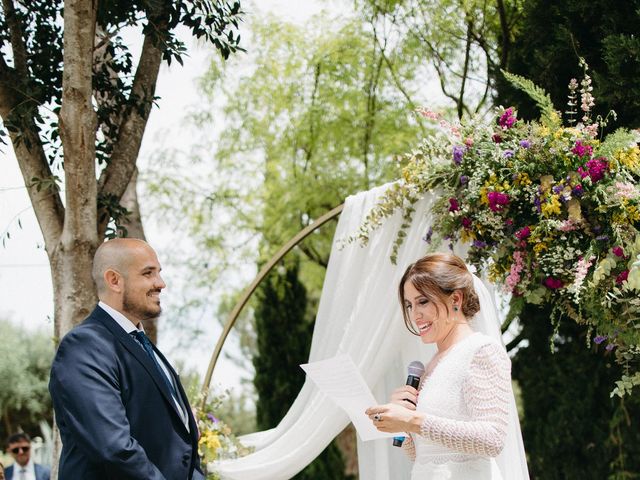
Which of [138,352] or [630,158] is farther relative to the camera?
[630,158]

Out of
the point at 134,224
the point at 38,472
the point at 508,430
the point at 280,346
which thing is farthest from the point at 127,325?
the point at 280,346

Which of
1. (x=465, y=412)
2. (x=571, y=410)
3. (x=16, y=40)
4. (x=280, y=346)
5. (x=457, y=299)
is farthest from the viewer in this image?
(x=280, y=346)

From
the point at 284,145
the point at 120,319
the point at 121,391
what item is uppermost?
the point at 284,145

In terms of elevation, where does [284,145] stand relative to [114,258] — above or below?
above

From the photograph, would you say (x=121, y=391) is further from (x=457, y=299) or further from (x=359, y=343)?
(x=359, y=343)

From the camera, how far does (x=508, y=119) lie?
417cm

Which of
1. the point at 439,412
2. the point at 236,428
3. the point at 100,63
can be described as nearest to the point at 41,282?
the point at 236,428

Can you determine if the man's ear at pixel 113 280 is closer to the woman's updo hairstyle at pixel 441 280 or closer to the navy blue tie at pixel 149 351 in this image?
the navy blue tie at pixel 149 351

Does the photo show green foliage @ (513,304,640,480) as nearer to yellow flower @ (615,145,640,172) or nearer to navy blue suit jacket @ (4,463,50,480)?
yellow flower @ (615,145,640,172)

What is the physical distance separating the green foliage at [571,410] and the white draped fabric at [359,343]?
224 cm

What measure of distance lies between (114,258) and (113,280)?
8 cm

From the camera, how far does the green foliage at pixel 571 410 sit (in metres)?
6.52

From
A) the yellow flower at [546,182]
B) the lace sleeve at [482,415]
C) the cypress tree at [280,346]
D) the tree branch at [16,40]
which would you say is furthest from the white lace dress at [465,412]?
the cypress tree at [280,346]

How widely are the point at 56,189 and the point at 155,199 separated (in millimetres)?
6317
